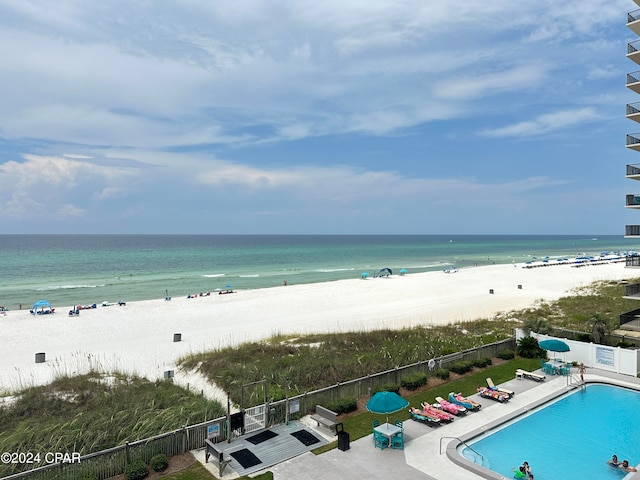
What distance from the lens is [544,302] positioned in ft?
138

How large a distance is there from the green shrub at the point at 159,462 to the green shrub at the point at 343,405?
619cm

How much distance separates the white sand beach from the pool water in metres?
11.9

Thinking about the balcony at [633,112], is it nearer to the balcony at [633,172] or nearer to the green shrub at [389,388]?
the balcony at [633,172]

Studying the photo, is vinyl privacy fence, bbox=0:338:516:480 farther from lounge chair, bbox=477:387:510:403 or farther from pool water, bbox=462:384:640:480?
pool water, bbox=462:384:640:480

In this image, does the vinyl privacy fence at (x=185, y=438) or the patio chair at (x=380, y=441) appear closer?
the vinyl privacy fence at (x=185, y=438)

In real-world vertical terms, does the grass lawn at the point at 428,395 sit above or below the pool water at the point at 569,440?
above

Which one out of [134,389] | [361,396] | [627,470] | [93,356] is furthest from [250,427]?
[93,356]

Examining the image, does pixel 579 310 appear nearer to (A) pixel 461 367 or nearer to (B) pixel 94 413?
(A) pixel 461 367

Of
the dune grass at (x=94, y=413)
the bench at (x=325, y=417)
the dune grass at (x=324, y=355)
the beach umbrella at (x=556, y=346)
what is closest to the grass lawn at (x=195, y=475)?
the dune grass at (x=94, y=413)

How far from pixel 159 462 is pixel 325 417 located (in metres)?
5.76

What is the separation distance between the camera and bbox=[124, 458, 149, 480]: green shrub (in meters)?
11.8

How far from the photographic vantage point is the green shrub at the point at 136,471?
11766mm

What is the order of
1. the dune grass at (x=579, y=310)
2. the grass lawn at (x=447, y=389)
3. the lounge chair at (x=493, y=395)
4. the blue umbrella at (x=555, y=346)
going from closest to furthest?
1. the grass lawn at (x=447, y=389)
2. the lounge chair at (x=493, y=395)
3. the blue umbrella at (x=555, y=346)
4. the dune grass at (x=579, y=310)

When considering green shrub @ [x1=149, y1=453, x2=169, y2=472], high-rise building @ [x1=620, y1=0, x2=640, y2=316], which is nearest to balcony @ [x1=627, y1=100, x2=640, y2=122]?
high-rise building @ [x1=620, y1=0, x2=640, y2=316]
